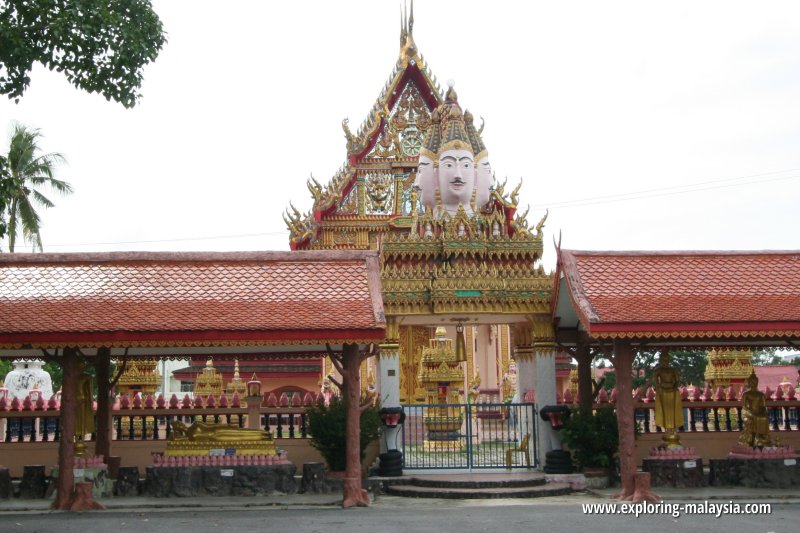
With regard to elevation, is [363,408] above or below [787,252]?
below

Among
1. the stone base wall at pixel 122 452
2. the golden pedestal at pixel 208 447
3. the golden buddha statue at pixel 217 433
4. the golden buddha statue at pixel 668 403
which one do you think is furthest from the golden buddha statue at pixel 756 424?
the golden pedestal at pixel 208 447

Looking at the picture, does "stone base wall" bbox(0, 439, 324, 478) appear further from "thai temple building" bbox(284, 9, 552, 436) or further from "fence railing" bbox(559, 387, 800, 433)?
"fence railing" bbox(559, 387, 800, 433)

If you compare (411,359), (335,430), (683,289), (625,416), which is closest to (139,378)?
(411,359)

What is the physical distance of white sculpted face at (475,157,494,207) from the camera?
22922 millimetres

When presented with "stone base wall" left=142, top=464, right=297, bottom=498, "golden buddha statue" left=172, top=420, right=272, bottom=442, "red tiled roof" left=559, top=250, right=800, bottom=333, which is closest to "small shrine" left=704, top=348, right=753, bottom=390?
"red tiled roof" left=559, top=250, right=800, bottom=333

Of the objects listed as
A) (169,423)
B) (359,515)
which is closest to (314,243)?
(169,423)

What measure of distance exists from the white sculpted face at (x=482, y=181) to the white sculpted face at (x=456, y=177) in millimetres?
461

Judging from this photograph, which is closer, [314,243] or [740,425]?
[740,425]

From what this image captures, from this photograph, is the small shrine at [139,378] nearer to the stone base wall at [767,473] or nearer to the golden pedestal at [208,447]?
the golden pedestal at [208,447]

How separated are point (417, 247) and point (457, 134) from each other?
15.4 ft

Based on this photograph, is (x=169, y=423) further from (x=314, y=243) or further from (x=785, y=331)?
A: (x=314, y=243)

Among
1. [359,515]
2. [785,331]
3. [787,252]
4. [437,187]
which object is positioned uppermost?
[437,187]

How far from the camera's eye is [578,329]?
58.6 feet

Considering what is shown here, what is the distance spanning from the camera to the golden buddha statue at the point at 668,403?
54.2 feet
